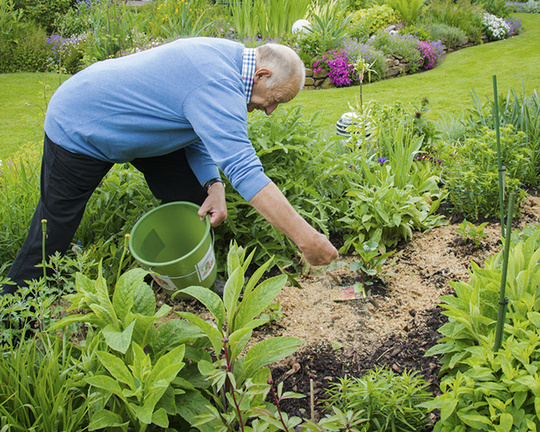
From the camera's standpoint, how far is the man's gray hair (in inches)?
74.9

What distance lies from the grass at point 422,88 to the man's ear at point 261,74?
3.02 meters

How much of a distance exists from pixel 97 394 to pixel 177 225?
1.19 m

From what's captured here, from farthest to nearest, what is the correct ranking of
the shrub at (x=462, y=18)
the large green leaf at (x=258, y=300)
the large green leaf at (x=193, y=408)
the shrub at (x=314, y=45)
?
the shrub at (x=462, y=18), the shrub at (x=314, y=45), the large green leaf at (x=258, y=300), the large green leaf at (x=193, y=408)

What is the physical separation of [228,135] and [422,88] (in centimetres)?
570

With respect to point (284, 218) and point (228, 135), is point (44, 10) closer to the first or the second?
point (228, 135)

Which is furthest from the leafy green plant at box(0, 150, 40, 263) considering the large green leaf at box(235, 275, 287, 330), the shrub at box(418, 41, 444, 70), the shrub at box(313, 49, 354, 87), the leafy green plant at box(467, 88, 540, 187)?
the shrub at box(418, 41, 444, 70)

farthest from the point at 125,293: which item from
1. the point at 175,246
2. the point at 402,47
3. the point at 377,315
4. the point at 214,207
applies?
the point at 402,47

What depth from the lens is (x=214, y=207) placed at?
2.23 meters

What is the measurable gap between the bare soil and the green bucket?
31cm

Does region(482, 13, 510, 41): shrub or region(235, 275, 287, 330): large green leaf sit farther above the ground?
region(235, 275, 287, 330): large green leaf

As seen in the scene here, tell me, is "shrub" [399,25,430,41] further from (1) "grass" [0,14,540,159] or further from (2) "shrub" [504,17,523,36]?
(2) "shrub" [504,17,523,36]

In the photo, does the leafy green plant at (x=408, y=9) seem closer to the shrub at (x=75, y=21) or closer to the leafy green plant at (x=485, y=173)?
the shrub at (x=75, y=21)

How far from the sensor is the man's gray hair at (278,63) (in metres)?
1.90

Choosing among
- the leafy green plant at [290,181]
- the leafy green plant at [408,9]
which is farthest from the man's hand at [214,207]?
the leafy green plant at [408,9]
